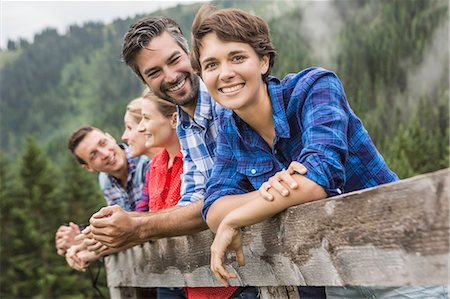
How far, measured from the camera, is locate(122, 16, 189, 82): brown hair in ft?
11.8

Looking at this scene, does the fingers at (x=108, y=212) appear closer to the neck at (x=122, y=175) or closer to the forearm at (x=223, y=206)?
the forearm at (x=223, y=206)

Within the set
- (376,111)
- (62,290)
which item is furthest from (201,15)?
(376,111)

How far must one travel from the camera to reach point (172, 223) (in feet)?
9.66

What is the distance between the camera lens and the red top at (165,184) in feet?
12.3

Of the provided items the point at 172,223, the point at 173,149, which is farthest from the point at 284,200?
the point at 173,149

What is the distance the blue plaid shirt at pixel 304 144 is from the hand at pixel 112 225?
652 mm

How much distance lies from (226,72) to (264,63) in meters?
0.24

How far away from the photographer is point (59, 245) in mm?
4953

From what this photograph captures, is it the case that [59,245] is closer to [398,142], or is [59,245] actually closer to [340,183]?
[340,183]

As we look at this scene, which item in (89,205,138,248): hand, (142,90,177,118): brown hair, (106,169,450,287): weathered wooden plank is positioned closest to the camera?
(106,169,450,287): weathered wooden plank

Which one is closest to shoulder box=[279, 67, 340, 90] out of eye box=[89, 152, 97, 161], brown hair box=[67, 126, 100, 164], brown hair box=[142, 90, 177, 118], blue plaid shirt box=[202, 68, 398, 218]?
blue plaid shirt box=[202, 68, 398, 218]

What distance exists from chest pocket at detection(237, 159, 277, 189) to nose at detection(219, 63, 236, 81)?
0.35 meters

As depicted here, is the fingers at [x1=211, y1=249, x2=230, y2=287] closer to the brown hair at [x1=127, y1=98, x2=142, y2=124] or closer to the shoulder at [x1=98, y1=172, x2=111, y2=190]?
the brown hair at [x1=127, y1=98, x2=142, y2=124]

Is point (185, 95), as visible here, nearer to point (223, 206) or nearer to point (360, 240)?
point (223, 206)
